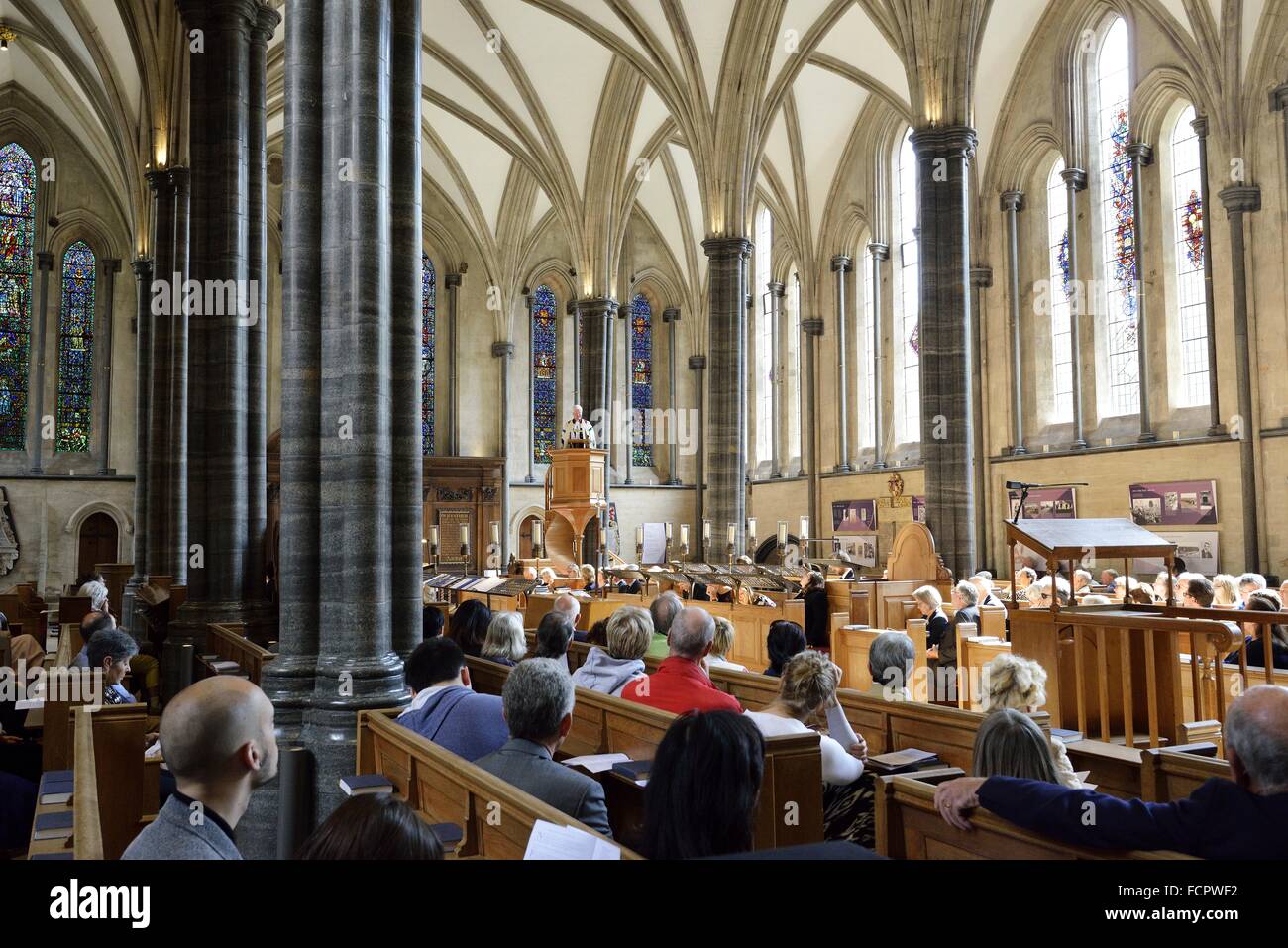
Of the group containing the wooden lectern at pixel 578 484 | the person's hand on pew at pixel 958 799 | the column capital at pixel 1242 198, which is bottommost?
the person's hand on pew at pixel 958 799

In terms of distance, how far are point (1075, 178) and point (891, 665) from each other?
1662 centimetres

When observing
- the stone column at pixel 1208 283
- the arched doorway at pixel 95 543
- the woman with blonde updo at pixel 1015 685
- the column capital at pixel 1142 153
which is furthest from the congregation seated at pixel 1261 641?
the arched doorway at pixel 95 543

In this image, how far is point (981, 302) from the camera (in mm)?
21719

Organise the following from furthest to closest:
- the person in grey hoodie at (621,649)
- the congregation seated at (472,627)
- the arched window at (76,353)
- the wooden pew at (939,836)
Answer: the arched window at (76,353) → the congregation seated at (472,627) → the person in grey hoodie at (621,649) → the wooden pew at (939,836)

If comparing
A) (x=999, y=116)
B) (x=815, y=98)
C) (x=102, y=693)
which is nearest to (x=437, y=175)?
(x=815, y=98)

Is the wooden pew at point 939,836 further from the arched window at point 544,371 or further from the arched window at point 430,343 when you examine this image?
the arched window at point 544,371

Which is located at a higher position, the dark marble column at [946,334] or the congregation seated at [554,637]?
the dark marble column at [946,334]

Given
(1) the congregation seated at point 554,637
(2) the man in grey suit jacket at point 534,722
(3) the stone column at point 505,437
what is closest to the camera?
(2) the man in grey suit jacket at point 534,722

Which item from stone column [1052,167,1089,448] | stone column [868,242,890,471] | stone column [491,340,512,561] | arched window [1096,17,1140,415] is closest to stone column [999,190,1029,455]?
stone column [1052,167,1089,448]

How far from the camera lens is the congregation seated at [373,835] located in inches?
73.8

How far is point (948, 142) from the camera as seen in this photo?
48.6 feet

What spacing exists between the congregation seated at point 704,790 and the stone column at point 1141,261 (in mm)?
17663

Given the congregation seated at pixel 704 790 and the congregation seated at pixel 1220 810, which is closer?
the congregation seated at pixel 704 790

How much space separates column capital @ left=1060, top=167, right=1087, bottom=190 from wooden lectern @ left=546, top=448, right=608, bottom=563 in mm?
10149
